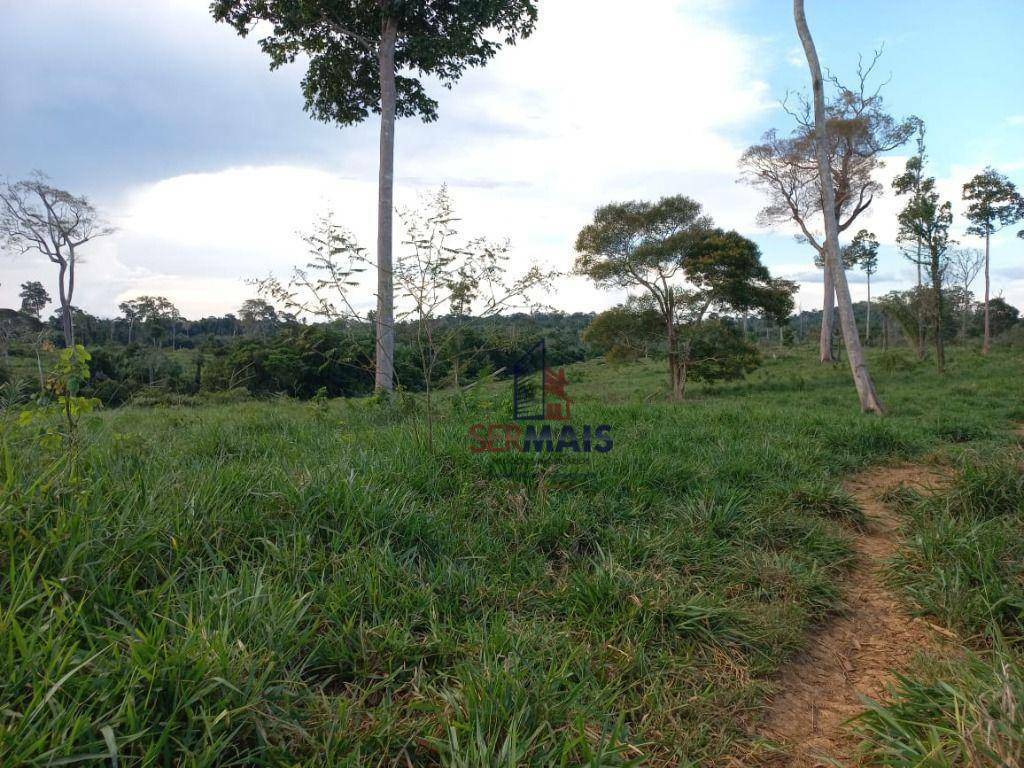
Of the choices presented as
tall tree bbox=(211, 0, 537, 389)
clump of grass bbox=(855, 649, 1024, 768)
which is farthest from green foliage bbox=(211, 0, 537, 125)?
clump of grass bbox=(855, 649, 1024, 768)

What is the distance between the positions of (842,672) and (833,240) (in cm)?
876

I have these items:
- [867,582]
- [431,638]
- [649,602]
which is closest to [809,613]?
[867,582]

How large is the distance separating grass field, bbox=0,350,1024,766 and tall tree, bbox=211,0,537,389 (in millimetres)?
5441

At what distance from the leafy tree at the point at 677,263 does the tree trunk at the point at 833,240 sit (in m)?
3.61

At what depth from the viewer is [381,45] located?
9.02 metres

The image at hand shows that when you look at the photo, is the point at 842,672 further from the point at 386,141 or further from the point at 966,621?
the point at 386,141

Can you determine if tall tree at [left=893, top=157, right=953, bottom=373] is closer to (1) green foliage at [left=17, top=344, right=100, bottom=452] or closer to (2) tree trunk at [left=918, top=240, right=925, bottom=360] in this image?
(2) tree trunk at [left=918, top=240, right=925, bottom=360]

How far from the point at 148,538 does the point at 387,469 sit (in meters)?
1.41

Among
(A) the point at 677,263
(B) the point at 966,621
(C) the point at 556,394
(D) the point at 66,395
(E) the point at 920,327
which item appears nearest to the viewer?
(B) the point at 966,621

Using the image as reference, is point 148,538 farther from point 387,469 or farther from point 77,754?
point 387,469

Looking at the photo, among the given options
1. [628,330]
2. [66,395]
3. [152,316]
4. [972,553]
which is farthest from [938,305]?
[152,316]

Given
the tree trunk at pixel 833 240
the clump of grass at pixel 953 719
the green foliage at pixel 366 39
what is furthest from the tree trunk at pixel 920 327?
the clump of grass at pixel 953 719

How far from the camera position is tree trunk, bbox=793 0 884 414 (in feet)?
28.6

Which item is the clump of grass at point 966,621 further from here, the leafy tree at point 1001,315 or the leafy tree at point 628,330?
the leafy tree at point 1001,315
